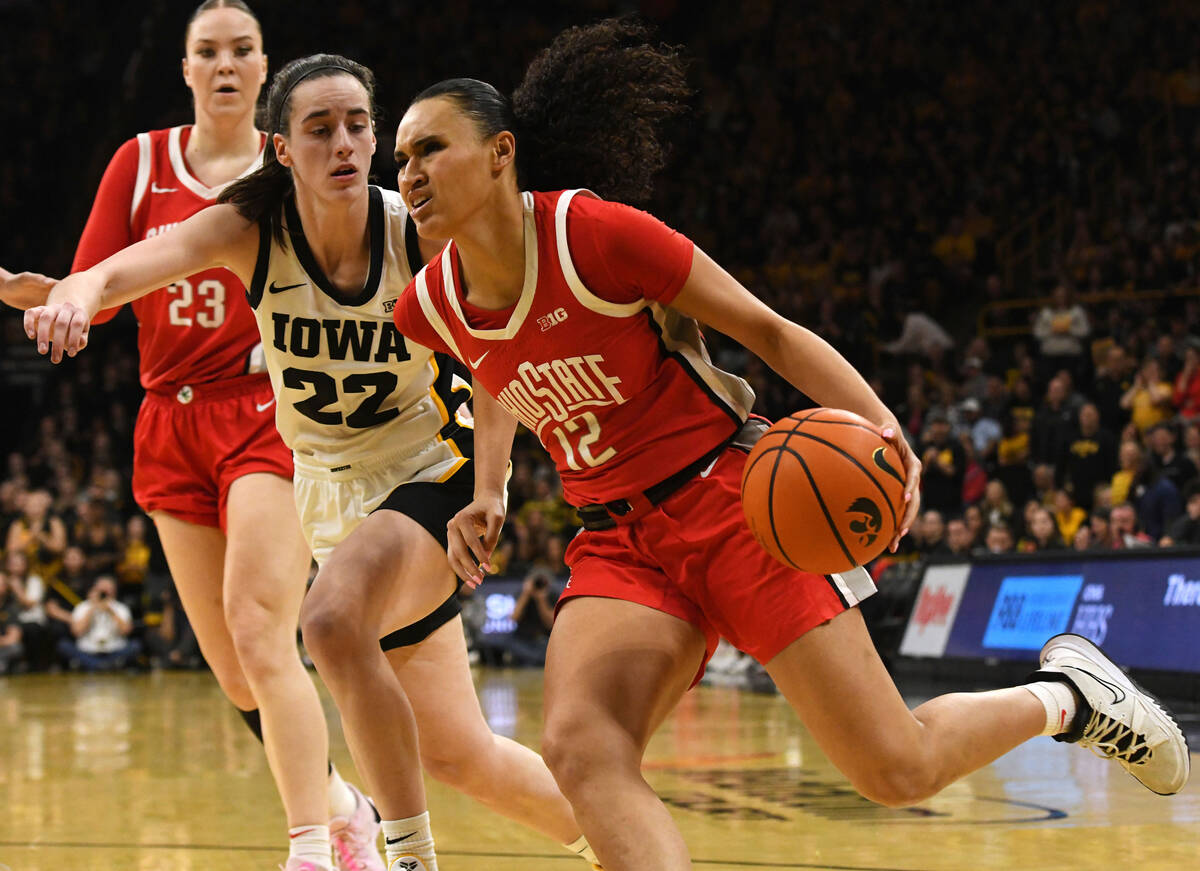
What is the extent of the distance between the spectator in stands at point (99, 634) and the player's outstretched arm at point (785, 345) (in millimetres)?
12863

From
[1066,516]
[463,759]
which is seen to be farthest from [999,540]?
[463,759]

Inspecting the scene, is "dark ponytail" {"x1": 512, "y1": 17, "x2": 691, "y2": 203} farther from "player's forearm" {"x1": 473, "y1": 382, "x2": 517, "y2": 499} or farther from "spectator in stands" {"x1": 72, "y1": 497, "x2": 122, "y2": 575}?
"spectator in stands" {"x1": 72, "y1": 497, "x2": 122, "y2": 575}

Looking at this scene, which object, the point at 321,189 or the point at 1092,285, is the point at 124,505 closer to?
the point at 1092,285

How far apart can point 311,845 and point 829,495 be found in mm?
1833

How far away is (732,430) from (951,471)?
9.86 metres

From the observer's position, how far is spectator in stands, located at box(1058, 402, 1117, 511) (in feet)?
39.2

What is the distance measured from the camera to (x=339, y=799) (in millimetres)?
4578

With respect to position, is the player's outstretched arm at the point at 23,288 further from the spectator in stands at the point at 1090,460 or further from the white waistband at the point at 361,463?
the spectator in stands at the point at 1090,460

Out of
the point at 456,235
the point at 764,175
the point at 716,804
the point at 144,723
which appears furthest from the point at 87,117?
the point at 456,235

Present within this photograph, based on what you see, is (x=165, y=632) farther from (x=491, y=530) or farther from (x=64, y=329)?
(x=64, y=329)

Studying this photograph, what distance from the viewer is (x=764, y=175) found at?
19531mm

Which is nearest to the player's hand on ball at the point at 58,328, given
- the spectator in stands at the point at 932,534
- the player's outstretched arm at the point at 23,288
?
the player's outstretched arm at the point at 23,288

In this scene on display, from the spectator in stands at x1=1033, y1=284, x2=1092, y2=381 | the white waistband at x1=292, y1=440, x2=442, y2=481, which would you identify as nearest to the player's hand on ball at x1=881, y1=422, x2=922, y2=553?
the white waistband at x1=292, y1=440, x2=442, y2=481

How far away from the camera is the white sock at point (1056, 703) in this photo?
3629mm
